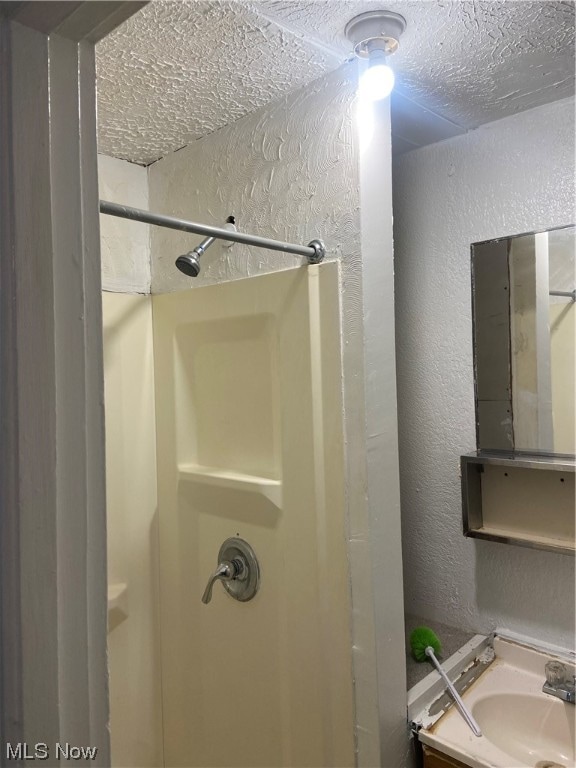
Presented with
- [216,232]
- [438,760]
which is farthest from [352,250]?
[438,760]

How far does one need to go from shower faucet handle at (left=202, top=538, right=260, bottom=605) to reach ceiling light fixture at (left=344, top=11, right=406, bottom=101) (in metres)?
1.02

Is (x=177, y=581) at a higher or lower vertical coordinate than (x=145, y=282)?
lower

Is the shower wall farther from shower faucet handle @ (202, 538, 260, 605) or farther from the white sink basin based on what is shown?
the white sink basin

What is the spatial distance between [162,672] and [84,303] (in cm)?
145

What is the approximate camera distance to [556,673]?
1.21 meters

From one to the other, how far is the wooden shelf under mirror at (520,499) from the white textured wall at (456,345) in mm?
72

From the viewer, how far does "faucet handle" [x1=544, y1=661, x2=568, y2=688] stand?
1205mm

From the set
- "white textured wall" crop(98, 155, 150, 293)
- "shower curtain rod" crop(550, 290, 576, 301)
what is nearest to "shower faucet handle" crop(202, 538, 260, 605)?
"white textured wall" crop(98, 155, 150, 293)

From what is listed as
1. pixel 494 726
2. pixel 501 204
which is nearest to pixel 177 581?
pixel 494 726

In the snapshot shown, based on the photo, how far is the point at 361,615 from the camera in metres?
1.08

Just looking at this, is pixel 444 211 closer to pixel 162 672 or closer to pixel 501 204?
pixel 501 204

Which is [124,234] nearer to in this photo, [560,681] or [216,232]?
[216,232]

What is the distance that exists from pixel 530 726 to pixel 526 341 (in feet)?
2.89

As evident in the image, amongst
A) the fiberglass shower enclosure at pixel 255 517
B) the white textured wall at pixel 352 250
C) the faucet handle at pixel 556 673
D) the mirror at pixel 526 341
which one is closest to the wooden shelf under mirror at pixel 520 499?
the mirror at pixel 526 341
